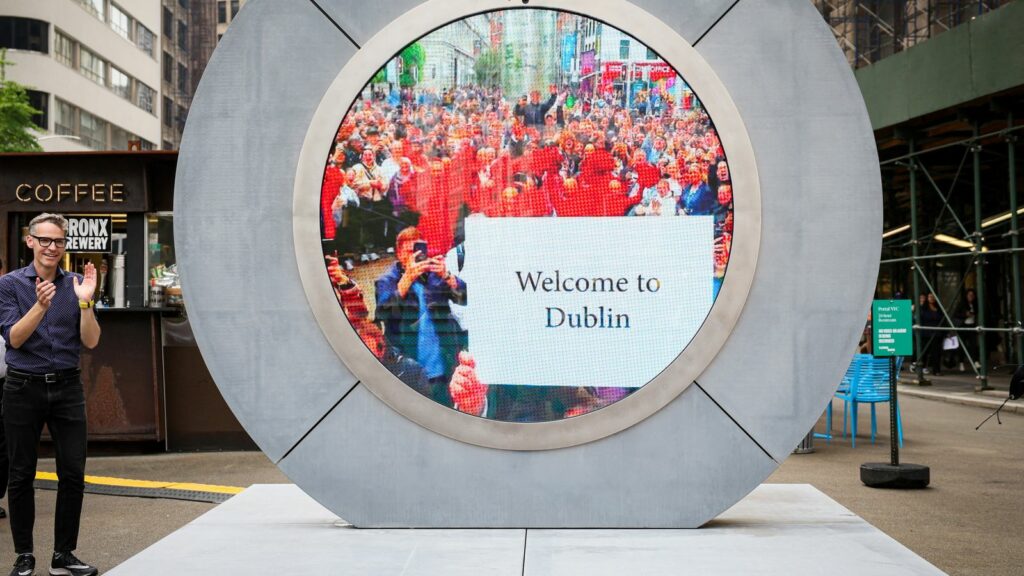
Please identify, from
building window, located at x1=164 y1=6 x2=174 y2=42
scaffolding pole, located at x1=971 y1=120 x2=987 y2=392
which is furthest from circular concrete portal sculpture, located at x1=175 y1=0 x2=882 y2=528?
building window, located at x1=164 y1=6 x2=174 y2=42

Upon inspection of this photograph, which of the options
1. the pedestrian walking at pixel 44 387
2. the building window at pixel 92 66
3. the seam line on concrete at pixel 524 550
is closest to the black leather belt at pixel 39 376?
the pedestrian walking at pixel 44 387

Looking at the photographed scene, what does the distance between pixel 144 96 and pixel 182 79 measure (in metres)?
8.71

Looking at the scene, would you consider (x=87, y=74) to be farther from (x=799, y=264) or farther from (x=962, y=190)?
(x=799, y=264)

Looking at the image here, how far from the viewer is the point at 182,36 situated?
63062 mm

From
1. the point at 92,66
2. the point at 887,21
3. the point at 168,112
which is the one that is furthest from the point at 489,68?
the point at 168,112

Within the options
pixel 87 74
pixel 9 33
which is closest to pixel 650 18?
pixel 9 33

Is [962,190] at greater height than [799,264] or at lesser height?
greater

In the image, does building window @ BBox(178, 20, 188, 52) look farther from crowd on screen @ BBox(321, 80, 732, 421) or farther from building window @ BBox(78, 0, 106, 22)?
crowd on screen @ BBox(321, 80, 732, 421)

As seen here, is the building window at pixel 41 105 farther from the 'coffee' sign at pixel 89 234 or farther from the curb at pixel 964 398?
the curb at pixel 964 398

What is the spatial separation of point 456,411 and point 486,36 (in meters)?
1.93

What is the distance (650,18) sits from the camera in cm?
500

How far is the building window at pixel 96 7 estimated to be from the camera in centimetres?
4628

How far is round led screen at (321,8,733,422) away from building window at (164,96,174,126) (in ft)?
197

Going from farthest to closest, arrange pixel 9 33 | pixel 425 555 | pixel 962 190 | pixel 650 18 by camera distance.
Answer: pixel 9 33, pixel 962 190, pixel 650 18, pixel 425 555
